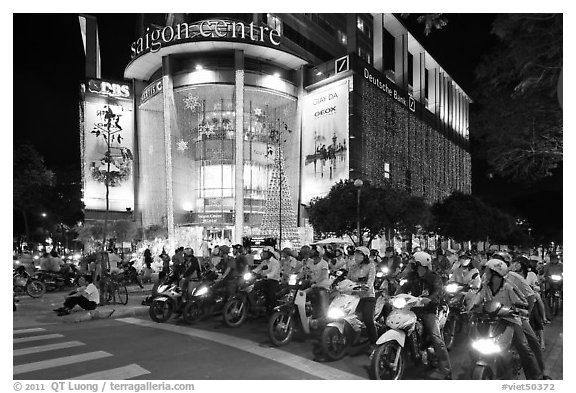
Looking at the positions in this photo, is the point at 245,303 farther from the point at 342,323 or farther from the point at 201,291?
the point at 342,323

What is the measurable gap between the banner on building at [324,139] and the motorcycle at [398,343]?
1463 inches

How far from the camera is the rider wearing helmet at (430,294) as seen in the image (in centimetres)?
650

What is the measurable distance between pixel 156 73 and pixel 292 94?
1528 centimetres

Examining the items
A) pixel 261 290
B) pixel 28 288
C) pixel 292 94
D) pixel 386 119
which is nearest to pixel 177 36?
pixel 292 94

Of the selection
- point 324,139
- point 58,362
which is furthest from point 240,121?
point 58,362

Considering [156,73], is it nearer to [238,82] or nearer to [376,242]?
[238,82]

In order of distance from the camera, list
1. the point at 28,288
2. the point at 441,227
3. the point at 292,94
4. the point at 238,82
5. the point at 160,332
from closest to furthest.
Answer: the point at 160,332
the point at 28,288
the point at 238,82
the point at 292,94
the point at 441,227

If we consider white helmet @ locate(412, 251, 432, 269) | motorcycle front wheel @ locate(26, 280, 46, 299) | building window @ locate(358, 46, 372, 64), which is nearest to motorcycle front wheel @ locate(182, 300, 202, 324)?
white helmet @ locate(412, 251, 432, 269)

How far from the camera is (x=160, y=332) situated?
969 cm

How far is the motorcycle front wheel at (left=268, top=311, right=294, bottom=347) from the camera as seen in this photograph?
841cm

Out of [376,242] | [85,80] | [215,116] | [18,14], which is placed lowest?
[376,242]

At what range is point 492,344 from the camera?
5.36 m

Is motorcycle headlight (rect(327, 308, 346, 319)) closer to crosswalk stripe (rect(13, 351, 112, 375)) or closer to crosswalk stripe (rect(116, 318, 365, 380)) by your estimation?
crosswalk stripe (rect(116, 318, 365, 380))

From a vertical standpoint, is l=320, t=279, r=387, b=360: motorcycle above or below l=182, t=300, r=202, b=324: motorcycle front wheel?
above
